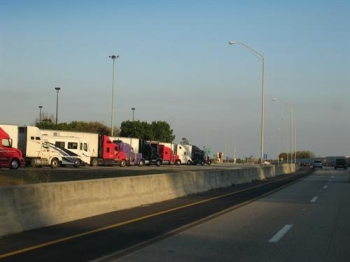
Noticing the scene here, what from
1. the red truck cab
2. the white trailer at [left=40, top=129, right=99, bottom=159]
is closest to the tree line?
the red truck cab

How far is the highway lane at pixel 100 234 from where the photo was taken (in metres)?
8.62

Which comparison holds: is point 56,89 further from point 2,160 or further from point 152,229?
point 152,229

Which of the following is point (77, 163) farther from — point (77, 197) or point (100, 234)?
point (100, 234)

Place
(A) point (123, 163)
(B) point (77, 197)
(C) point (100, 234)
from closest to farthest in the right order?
(C) point (100, 234)
(B) point (77, 197)
(A) point (123, 163)

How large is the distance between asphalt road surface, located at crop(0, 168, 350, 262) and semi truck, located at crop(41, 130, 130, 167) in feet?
116

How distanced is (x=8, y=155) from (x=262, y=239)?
1197 inches

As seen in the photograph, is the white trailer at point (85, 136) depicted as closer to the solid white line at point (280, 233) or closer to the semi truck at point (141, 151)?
the semi truck at point (141, 151)

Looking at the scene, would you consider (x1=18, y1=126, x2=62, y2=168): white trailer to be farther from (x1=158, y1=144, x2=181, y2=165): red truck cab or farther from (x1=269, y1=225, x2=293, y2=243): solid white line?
(x1=269, y1=225, x2=293, y2=243): solid white line

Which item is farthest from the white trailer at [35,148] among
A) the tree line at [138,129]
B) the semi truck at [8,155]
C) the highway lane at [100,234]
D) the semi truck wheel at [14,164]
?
the tree line at [138,129]

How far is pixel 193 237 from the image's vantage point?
34.5 ft

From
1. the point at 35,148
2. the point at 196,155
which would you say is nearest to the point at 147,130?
the point at 196,155

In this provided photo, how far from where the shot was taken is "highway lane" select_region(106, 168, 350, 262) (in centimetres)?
852

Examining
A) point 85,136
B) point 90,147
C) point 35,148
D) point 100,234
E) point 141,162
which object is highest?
point 85,136

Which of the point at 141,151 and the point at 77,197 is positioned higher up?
the point at 141,151
